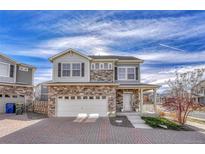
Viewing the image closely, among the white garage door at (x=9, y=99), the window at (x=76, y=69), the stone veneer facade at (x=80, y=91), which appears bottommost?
the white garage door at (x=9, y=99)

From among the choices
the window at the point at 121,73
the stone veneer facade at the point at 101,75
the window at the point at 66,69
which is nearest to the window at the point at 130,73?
the window at the point at 121,73

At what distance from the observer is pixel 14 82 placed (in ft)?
57.9

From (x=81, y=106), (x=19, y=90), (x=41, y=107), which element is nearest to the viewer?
(x=81, y=106)

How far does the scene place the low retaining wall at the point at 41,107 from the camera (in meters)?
16.1

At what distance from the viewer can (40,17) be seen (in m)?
9.66

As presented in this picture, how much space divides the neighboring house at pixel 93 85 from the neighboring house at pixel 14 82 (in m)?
4.47

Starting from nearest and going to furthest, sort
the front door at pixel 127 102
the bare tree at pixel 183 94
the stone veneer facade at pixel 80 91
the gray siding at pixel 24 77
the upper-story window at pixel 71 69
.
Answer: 1. the bare tree at pixel 183 94
2. the stone veneer facade at pixel 80 91
3. the upper-story window at pixel 71 69
4. the front door at pixel 127 102
5. the gray siding at pixel 24 77

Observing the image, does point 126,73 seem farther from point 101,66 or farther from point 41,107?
point 41,107

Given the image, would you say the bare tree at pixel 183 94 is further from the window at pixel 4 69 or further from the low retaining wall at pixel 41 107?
the window at pixel 4 69

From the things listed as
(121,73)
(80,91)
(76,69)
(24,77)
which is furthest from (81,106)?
(24,77)

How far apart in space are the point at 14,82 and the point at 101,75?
8.93 m

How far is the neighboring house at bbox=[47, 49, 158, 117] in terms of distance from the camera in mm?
14305

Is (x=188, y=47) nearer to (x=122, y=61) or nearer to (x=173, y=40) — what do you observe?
(x=173, y=40)
